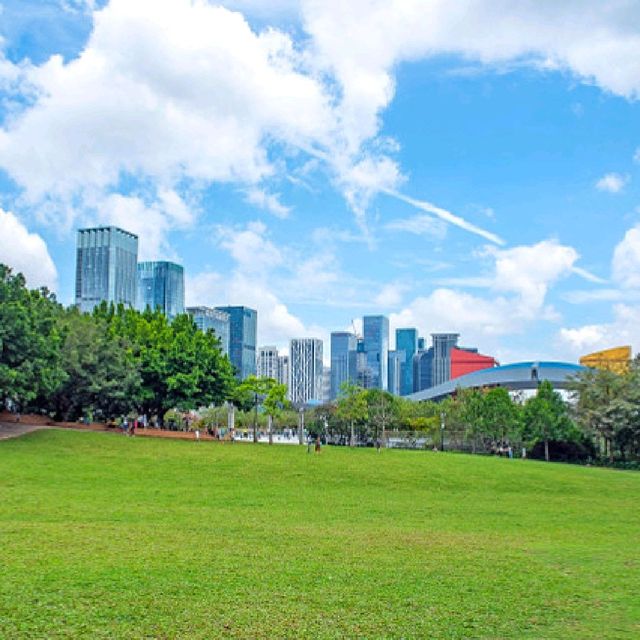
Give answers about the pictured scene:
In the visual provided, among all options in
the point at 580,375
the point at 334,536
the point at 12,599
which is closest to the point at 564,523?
the point at 334,536

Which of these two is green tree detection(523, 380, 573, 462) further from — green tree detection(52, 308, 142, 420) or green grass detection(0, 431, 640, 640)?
green tree detection(52, 308, 142, 420)

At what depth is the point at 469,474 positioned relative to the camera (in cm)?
3541

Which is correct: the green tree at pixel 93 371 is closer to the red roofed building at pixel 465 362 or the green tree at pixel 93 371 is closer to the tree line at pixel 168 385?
the tree line at pixel 168 385

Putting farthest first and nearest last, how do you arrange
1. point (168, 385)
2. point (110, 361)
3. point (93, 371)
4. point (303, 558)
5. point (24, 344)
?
point (168, 385)
point (110, 361)
point (93, 371)
point (24, 344)
point (303, 558)

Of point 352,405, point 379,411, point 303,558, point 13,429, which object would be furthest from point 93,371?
point 303,558

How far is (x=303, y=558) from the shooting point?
45.1ft

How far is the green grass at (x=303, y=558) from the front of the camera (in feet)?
31.1

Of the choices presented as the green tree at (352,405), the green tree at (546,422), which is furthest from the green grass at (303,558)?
the green tree at (352,405)

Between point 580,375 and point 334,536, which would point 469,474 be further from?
point 580,375

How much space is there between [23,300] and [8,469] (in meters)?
16.2

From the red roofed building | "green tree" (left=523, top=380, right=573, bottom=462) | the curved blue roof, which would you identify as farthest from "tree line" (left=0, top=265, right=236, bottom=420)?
the red roofed building

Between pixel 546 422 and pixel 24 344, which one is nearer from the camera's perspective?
pixel 24 344

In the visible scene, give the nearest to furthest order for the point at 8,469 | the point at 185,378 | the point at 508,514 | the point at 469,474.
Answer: the point at 508,514 → the point at 8,469 → the point at 469,474 → the point at 185,378

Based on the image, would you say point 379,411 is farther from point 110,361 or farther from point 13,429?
point 13,429
